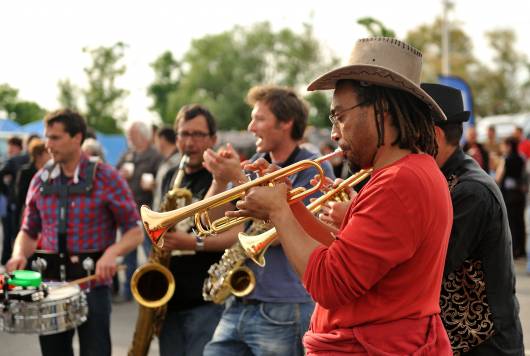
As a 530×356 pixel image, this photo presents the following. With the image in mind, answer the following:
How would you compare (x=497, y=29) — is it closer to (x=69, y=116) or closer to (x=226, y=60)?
(x=226, y=60)

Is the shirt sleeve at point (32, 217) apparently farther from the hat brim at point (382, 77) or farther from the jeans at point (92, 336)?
the hat brim at point (382, 77)

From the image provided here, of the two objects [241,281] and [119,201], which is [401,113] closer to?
[241,281]

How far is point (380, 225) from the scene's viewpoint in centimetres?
223

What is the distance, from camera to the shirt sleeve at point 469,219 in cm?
300

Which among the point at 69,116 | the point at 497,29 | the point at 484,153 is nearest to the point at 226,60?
the point at 497,29

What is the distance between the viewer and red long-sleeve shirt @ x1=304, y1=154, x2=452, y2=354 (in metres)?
2.23

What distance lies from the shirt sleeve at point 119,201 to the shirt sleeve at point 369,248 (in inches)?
104

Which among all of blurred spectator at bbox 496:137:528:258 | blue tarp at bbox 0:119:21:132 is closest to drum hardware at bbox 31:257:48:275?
blurred spectator at bbox 496:137:528:258

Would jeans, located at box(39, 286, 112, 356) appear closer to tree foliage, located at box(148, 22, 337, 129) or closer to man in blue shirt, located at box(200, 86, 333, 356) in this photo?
man in blue shirt, located at box(200, 86, 333, 356)

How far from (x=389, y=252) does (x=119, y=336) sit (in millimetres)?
5435

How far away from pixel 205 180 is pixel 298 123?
0.68 meters

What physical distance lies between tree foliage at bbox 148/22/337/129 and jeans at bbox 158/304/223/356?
5326 centimetres

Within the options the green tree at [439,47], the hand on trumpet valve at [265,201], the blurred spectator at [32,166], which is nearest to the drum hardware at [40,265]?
the hand on trumpet valve at [265,201]

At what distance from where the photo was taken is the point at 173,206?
14.1 feet
